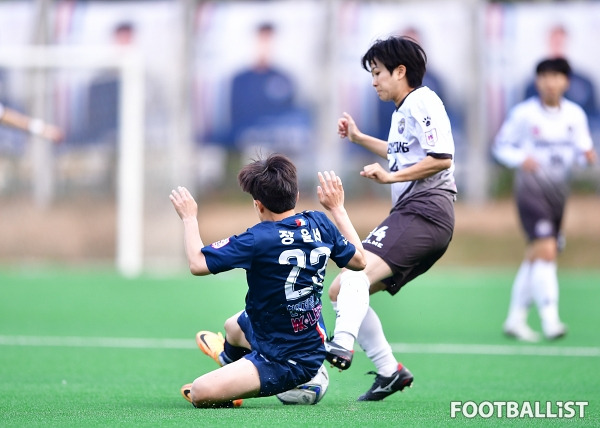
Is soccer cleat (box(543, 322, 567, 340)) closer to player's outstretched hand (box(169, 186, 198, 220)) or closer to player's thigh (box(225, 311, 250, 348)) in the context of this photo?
player's thigh (box(225, 311, 250, 348))

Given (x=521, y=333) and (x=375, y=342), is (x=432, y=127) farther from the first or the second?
(x=521, y=333)

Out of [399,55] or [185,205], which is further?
[399,55]

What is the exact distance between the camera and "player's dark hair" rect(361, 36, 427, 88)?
5914 millimetres

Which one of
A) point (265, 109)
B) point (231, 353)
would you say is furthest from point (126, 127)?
point (231, 353)

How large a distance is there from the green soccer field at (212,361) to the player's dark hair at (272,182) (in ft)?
3.15

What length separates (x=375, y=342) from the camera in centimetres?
594

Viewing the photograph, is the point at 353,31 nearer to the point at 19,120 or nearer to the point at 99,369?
the point at 19,120

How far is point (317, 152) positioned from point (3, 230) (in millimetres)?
5578

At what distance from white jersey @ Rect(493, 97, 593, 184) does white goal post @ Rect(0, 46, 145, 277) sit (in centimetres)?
741

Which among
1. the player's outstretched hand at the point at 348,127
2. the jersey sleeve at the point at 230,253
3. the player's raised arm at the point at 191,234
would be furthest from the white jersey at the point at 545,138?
the player's raised arm at the point at 191,234

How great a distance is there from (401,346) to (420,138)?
3082mm

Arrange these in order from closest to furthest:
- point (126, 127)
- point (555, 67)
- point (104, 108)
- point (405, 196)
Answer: point (405, 196), point (555, 67), point (126, 127), point (104, 108)

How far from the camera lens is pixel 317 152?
773 inches

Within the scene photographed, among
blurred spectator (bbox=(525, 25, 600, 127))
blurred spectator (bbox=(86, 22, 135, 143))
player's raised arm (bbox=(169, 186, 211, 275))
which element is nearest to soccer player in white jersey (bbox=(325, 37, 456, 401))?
player's raised arm (bbox=(169, 186, 211, 275))
